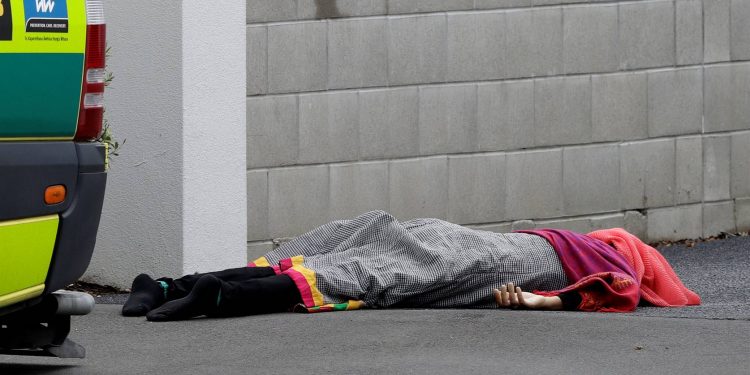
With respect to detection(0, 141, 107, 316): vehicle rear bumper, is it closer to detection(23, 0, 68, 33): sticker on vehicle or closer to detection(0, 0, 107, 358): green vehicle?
detection(0, 0, 107, 358): green vehicle

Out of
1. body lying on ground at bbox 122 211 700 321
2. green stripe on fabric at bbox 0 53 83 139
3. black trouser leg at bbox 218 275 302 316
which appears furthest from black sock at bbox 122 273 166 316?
green stripe on fabric at bbox 0 53 83 139

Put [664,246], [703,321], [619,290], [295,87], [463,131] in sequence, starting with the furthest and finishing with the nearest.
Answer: [664,246] < [463,131] < [295,87] < [619,290] < [703,321]

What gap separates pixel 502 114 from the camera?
8.79m


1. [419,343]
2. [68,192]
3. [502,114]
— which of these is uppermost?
[502,114]

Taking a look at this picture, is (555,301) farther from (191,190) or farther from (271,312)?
(191,190)

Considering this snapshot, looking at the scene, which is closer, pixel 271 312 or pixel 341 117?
pixel 271 312

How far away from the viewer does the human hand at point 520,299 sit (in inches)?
244

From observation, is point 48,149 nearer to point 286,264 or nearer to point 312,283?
point 312,283

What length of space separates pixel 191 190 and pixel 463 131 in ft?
6.83

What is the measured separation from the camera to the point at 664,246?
955 cm

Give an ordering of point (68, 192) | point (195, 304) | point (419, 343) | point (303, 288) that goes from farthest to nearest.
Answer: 1. point (303, 288)
2. point (195, 304)
3. point (419, 343)
4. point (68, 192)

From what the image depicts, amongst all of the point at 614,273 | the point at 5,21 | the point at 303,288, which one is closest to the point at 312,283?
the point at 303,288

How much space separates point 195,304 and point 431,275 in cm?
107

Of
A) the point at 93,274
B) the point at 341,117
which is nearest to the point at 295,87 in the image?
the point at 341,117
